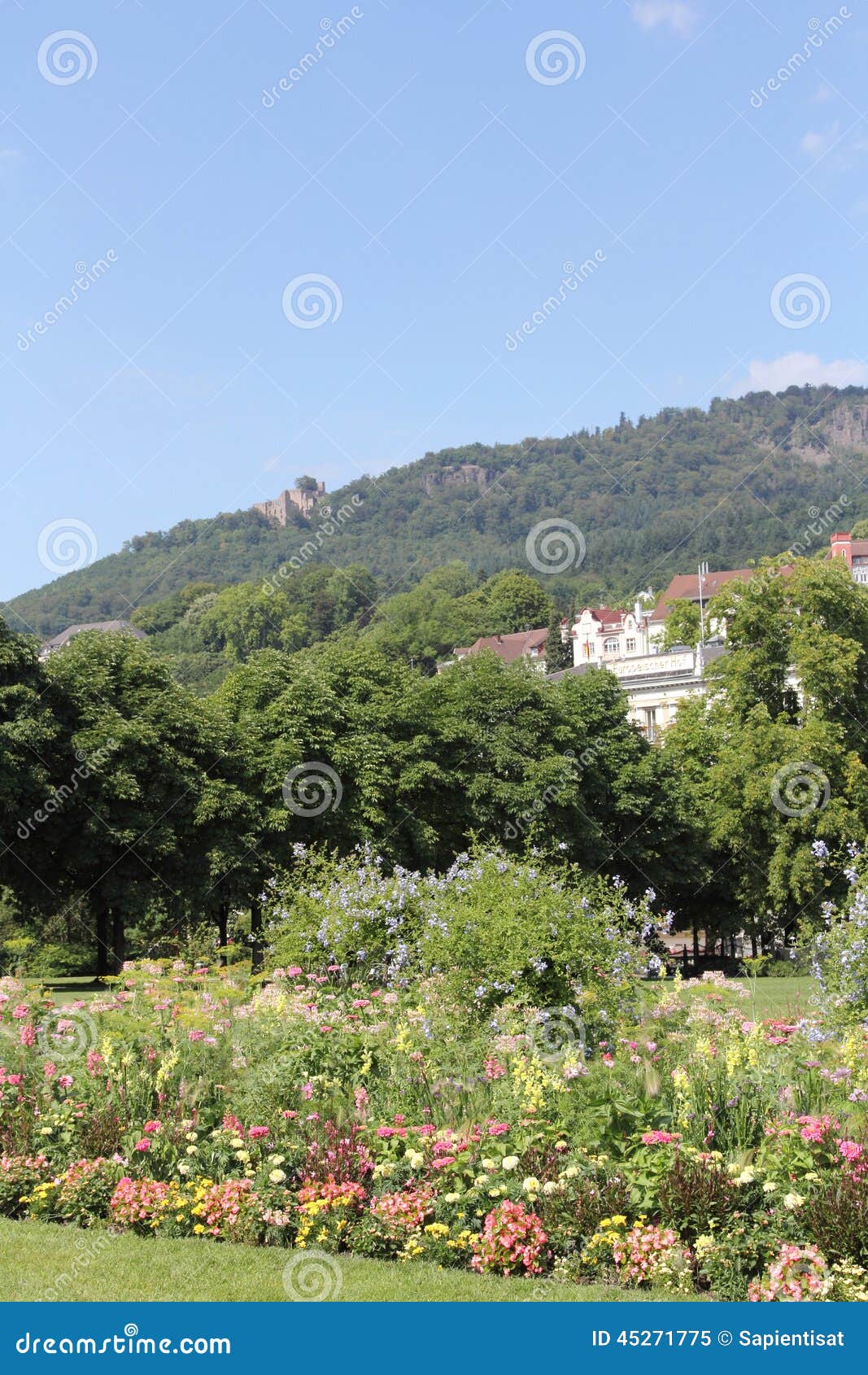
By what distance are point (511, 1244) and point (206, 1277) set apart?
5.89 ft

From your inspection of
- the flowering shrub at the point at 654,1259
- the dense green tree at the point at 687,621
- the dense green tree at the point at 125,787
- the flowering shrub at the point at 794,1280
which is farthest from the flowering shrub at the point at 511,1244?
the dense green tree at the point at 687,621

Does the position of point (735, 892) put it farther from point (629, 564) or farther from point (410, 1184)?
point (629, 564)

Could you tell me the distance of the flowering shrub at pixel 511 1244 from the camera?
7938 mm

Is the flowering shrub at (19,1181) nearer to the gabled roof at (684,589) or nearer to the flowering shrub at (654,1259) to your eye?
the flowering shrub at (654,1259)

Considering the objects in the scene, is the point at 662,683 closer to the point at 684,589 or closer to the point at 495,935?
the point at 684,589

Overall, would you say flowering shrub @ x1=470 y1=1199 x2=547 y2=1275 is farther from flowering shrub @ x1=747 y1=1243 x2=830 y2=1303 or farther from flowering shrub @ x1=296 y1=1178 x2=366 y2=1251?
flowering shrub @ x1=747 y1=1243 x2=830 y2=1303

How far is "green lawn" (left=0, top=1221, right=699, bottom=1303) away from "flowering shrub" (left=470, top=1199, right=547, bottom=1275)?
0.16 m

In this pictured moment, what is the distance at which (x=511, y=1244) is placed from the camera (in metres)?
7.97

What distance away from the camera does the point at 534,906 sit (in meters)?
13.8

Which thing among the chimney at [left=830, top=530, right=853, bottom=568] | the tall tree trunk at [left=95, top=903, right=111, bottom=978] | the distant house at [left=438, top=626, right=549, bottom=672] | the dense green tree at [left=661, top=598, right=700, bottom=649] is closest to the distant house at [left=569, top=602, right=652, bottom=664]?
the distant house at [left=438, top=626, right=549, bottom=672]

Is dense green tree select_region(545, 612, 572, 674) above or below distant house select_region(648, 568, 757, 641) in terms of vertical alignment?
below

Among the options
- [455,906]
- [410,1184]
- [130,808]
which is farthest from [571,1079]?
[130,808]

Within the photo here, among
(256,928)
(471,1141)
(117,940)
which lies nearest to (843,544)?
(256,928)

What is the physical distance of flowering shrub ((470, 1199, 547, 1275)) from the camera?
7.94m
